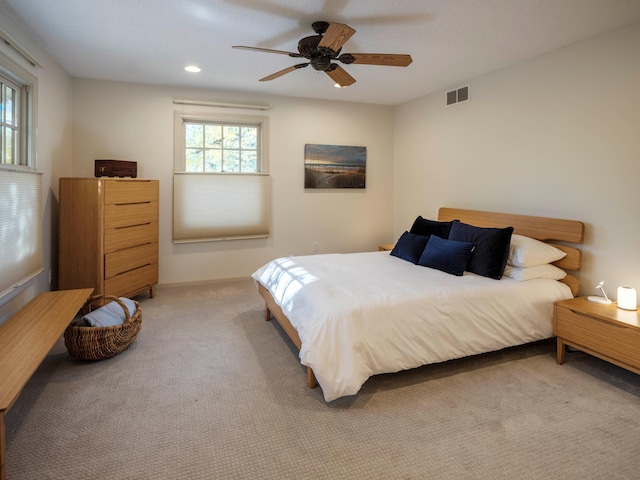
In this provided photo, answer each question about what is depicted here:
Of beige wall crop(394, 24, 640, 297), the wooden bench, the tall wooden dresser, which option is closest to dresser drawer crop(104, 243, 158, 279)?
the tall wooden dresser

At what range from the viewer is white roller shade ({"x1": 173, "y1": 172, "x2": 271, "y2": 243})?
459cm

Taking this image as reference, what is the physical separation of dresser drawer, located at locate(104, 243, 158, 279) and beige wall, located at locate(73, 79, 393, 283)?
46cm

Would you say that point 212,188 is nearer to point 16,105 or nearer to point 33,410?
point 16,105

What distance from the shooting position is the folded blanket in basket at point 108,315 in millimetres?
2664

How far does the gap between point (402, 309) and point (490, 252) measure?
117cm

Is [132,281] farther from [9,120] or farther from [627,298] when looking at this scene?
[627,298]

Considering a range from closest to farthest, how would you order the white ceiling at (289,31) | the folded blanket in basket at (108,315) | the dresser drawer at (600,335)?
the dresser drawer at (600,335) → the white ceiling at (289,31) → the folded blanket in basket at (108,315)

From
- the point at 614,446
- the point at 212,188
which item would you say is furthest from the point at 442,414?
the point at 212,188

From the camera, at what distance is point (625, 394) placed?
228cm

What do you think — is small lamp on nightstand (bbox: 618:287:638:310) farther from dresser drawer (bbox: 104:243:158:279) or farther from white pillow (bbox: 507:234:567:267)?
dresser drawer (bbox: 104:243:158:279)

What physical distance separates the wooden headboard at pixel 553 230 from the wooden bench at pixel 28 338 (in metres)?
3.72

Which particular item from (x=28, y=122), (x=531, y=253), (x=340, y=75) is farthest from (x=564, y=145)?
(x=28, y=122)

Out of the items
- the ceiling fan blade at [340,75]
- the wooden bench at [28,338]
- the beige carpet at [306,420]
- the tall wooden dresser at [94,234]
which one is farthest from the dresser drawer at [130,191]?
the ceiling fan blade at [340,75]

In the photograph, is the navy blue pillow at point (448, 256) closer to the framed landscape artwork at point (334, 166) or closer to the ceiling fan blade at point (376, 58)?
the ceiling fan blade at point (376, 58)
